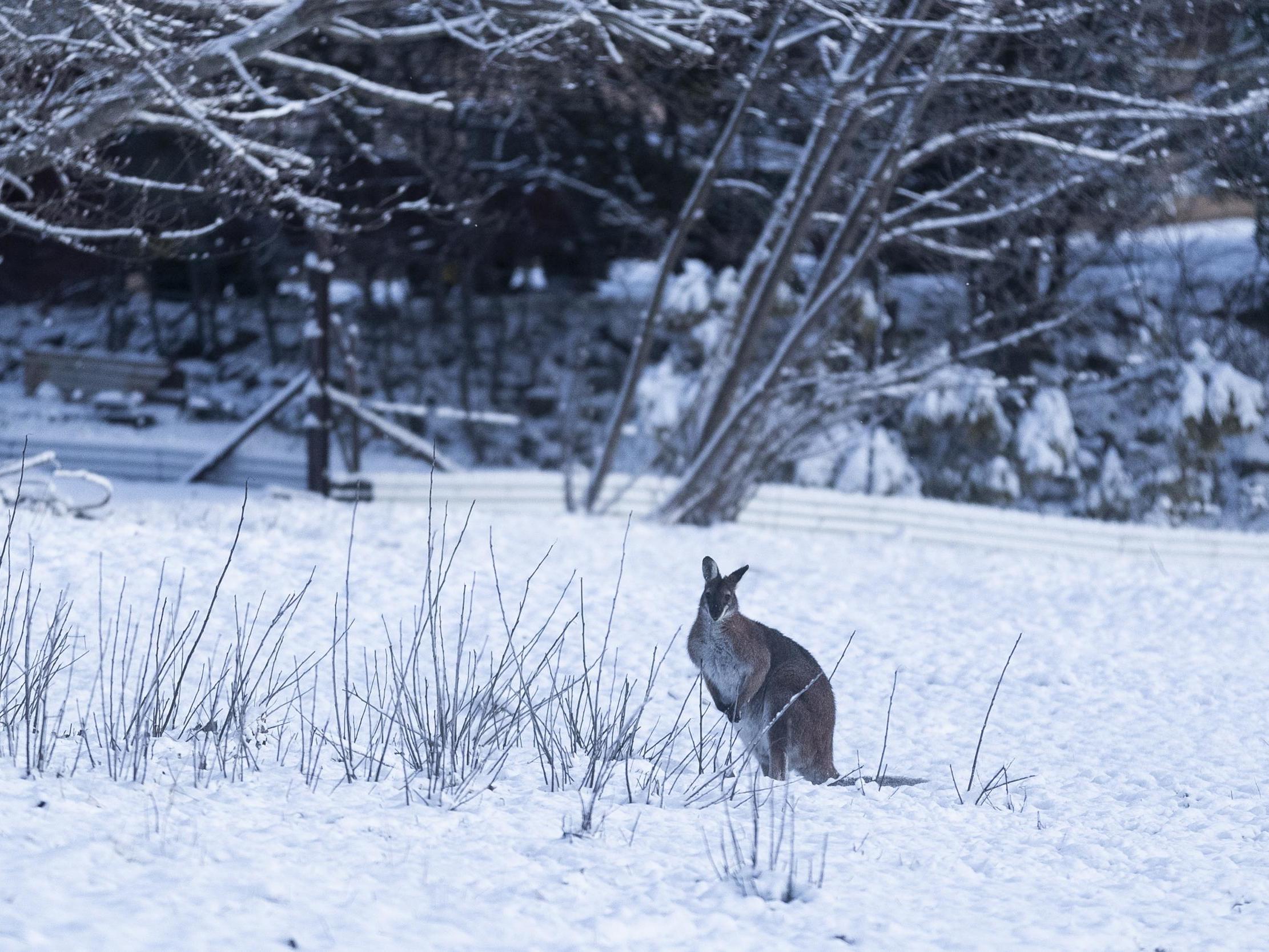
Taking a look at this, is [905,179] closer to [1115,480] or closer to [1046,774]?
[1115,480]

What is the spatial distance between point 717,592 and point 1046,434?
43.5 ft

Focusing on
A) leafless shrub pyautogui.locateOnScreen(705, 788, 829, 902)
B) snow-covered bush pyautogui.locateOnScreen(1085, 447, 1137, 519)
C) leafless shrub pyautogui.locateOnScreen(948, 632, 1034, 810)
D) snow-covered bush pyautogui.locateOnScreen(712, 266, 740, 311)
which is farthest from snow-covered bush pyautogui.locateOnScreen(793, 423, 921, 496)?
leafless shrub pyautogui.locateOnScreen(705, 788, 829, 902)

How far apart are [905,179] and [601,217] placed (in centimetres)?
511

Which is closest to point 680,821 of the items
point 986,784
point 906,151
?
point 986,784

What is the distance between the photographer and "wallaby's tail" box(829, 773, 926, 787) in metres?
4.82

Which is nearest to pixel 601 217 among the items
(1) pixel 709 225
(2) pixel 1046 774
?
(1) pixel 709 225

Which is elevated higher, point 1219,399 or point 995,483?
point 1219,399

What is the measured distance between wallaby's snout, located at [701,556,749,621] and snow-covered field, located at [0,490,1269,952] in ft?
2.29

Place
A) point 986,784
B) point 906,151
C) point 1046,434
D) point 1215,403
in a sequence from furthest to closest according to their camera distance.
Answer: point 1215,403
point 1046,434
point 906,151
point 986,784

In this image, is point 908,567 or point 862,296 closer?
point 908,567

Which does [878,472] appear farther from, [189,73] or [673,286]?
[189,73]

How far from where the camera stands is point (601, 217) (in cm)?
1912

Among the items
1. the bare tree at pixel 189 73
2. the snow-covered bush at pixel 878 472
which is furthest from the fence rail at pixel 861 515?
Answer: the bare tree at pixel 189 73

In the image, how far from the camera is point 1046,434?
56.1 feet
